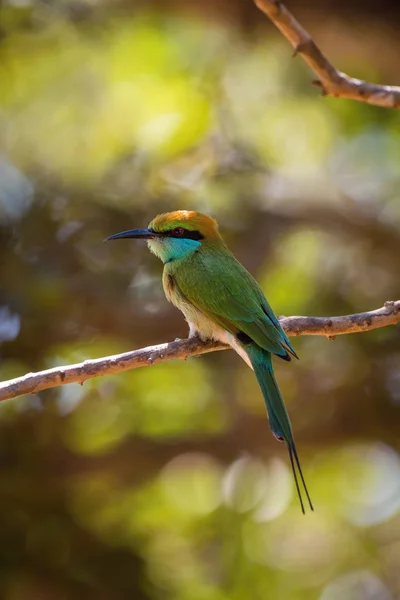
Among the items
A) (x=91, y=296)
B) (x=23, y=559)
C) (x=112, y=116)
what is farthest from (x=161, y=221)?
(x=112, y=116)

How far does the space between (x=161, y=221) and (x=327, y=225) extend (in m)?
1.96

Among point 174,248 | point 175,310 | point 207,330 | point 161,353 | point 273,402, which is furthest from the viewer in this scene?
point 175,310

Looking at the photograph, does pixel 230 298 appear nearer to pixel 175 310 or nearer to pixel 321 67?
pixel 321 67

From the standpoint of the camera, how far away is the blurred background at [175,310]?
5.11m

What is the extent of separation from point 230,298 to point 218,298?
0.05 metres

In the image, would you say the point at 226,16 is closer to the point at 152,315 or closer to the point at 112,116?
the point at 112,116

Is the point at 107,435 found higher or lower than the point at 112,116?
lower

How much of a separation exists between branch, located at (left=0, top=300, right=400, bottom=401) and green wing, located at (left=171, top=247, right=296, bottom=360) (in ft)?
0.23

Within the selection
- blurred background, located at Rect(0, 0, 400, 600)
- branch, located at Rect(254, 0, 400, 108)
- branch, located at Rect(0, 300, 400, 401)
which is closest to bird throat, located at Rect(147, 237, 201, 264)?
branch, located at Rect(0, 300, 400, 401)

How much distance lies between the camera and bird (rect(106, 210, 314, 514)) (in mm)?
3422

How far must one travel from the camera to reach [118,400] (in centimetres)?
551

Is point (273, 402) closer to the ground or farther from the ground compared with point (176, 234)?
closer to the ground

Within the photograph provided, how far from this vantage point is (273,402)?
327cm

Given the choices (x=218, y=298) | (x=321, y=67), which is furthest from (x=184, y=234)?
(x=321, y=67)
